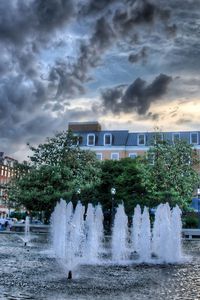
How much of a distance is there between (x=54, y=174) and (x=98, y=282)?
1422 inches

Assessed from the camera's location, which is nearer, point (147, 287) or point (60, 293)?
point (60, 293)

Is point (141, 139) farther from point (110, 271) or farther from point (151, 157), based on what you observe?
point (110, 271)

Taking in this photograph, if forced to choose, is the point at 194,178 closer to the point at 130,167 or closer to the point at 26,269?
the point at 130,167

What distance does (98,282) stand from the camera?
1538 cm

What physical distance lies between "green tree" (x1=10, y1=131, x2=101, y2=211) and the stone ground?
2972 cm

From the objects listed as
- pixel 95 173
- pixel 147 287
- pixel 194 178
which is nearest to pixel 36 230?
pixel 95 173

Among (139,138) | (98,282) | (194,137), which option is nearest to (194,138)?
(194,137)

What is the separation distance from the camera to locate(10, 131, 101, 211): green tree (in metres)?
51.2

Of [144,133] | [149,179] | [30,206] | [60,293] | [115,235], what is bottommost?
[60,293]

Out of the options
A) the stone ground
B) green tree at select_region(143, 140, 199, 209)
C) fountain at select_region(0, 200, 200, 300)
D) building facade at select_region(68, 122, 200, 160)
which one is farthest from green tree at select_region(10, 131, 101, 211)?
the stone ground

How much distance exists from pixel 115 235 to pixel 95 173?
29164 mm

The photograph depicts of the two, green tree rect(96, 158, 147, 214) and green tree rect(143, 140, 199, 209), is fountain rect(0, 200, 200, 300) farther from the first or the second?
green tree rect(96, 158, 147, 214)

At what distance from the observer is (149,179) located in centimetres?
5528

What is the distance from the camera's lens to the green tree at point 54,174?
51156mm
